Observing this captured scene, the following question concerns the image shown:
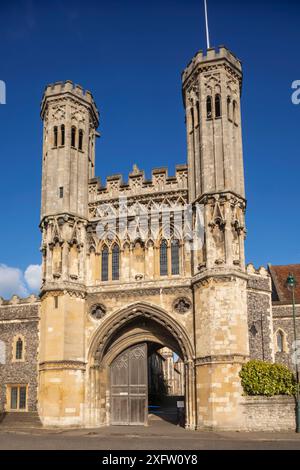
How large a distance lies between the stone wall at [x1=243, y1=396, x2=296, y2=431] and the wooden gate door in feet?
19.6

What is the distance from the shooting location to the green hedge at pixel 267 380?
22.7 m

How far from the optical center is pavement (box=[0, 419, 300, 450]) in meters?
17.3

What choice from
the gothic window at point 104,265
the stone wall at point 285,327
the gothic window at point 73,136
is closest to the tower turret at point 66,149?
the gothic window at point 73,136

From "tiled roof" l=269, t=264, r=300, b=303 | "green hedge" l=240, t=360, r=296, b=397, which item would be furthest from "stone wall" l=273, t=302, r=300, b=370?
"green hedge" l=240, t=360, r=296, b=397

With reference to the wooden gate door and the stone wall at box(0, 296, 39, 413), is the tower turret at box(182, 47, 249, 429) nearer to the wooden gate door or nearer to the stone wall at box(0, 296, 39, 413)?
the wooden gate door

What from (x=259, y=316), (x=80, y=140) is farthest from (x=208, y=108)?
(x=259, y=316)

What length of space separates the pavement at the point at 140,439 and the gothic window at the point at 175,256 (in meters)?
7.37

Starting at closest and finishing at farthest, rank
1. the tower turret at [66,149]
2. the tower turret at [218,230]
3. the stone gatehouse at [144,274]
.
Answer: the tower turret at [218,230], the stone gatehouse at [144,274], the tower turret at [66,149]

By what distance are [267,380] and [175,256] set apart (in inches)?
294

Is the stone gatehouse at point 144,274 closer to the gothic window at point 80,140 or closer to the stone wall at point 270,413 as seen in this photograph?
the gothic window at point 80,140

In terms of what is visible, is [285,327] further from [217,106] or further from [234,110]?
[217,106]

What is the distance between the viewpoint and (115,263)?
27.8m
